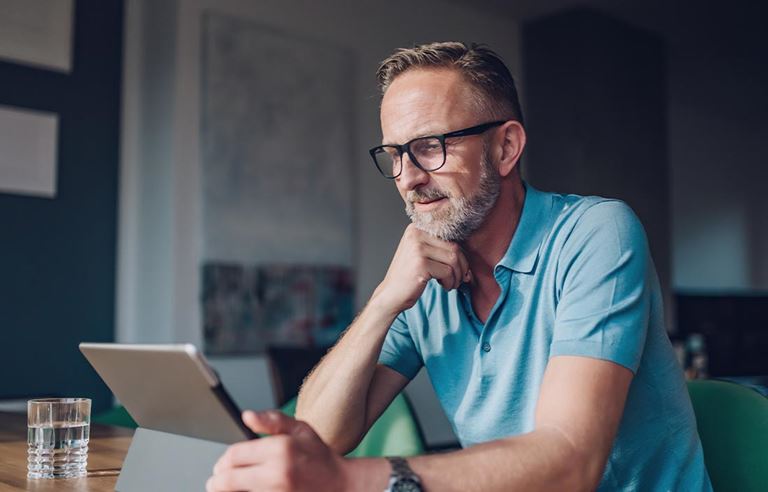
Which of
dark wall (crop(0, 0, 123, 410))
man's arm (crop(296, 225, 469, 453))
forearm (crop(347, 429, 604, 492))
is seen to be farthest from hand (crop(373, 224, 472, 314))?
dark wall (crop(0, 0, 123, 410))

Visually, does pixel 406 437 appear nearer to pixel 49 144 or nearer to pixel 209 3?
pixel 49 144

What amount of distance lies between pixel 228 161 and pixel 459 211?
2.99 meters

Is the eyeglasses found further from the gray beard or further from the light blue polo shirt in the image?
the light blue polo shirt

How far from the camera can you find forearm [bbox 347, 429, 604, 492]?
2.92 ft

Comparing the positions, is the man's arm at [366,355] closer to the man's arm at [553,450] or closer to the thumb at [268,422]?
the man's arm at [553,450]

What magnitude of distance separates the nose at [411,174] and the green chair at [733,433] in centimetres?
60

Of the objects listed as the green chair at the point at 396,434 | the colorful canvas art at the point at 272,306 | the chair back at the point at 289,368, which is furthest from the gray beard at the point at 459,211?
the colorful canvas art at the point at 272,306

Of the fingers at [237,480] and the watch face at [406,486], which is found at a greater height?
the fingers at [237,480]

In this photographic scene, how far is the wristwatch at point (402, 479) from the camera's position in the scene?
878 mm

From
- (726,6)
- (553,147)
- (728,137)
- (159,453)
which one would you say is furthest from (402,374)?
(728,137)

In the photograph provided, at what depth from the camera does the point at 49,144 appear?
4.02 meters

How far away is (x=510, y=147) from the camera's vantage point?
1.61m

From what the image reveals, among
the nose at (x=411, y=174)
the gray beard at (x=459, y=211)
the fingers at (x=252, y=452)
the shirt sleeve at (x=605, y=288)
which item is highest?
the nose at (x=411, y=174)

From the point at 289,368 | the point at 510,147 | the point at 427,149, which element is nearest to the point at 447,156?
the point at 427,149
